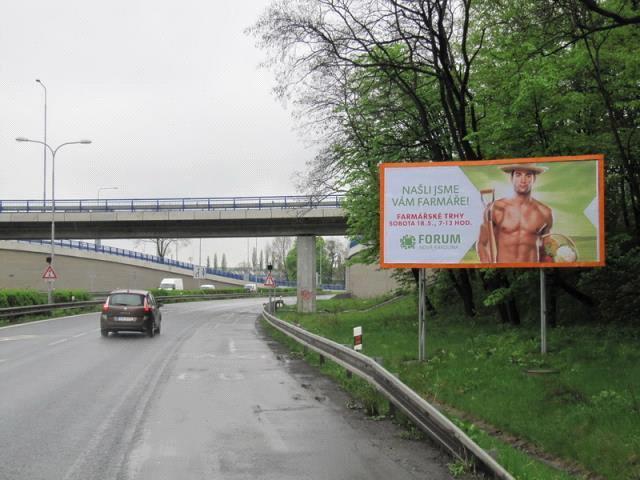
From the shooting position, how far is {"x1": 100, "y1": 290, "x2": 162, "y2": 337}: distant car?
74.8 feet

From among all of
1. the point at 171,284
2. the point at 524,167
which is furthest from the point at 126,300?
the point at 171,284

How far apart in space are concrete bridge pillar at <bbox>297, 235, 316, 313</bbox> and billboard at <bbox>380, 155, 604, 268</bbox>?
29815 mm

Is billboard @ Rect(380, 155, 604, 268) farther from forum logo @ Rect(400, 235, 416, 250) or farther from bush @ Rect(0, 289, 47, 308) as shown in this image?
bush @ Rect(0, 289, 47, 308)

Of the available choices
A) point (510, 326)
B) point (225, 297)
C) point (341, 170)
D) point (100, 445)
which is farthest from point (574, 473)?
point (225, 297)

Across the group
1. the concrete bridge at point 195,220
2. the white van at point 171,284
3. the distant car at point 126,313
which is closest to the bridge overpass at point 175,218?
the concrete bridge at point 195,220

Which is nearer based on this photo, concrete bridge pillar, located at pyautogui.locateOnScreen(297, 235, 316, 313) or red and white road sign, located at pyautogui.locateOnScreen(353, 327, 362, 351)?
red and white road sign, located at pyautogui.locateOnScreen(353, 327, 362, 351)

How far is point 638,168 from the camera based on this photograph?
56.4 ft

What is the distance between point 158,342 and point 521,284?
10.9m

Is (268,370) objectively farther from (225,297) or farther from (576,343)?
(225,297)

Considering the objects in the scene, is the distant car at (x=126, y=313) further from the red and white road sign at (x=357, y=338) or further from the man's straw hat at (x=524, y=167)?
the man's straw hat at (x=524, y=167)

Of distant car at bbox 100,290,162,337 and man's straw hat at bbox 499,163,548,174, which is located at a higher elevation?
man's straw hat at bbox 499,163,548,174

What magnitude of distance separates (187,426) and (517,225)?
761 centimetres

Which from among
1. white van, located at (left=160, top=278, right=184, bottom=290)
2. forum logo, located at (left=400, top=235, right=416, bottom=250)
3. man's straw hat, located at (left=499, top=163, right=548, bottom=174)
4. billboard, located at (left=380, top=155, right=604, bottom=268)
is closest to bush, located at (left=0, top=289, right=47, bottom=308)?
forum logo, located at (left=400, top=235, right=416, bottom=250)

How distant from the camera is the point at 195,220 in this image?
140ft
